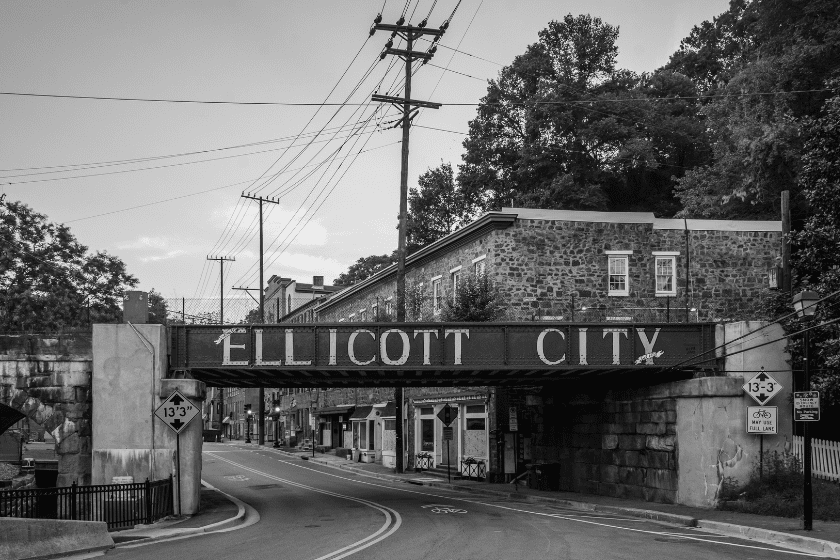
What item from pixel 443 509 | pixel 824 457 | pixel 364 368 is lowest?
pixel 443 509

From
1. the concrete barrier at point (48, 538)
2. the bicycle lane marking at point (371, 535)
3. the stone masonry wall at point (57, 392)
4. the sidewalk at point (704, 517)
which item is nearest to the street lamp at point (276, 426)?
the bicycle lane marking at point (371, 535)

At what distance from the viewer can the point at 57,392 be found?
2525 cm

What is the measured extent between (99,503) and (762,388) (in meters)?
17.0

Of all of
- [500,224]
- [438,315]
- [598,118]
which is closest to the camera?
[500,224]

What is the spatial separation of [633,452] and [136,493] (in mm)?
14575

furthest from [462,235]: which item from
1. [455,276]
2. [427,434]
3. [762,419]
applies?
[762,419]

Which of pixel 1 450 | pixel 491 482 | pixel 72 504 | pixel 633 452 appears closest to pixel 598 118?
pixel 491 482

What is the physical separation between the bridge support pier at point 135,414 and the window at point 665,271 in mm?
21101

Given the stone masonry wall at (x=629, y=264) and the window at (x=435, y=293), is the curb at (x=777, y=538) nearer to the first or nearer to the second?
the stone masonry wall at (x=629, y=264)

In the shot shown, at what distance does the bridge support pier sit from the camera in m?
24.8

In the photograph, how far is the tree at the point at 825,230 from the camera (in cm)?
2425

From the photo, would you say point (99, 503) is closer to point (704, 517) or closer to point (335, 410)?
point (704, 517)

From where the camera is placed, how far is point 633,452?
27.9 m

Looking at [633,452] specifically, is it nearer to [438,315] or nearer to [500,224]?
[500,224]
